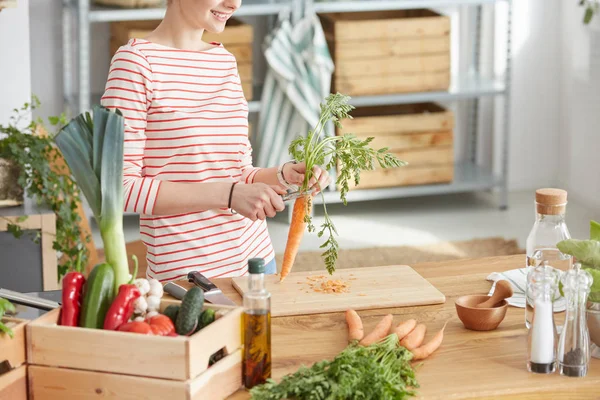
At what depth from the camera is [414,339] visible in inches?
67.8

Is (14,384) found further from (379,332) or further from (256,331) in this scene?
(379,332)

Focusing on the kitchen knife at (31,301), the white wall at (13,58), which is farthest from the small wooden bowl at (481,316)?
the white wall at (13,58)

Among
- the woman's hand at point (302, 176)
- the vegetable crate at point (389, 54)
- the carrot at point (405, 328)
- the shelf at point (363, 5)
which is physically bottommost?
the carrot at point (405, 328)

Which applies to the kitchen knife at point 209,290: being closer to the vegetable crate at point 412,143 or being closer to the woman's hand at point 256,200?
the woman's hand at point 256,200

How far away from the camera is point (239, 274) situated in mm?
2256

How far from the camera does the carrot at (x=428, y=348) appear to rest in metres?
1.69

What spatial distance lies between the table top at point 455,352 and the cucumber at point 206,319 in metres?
0.13

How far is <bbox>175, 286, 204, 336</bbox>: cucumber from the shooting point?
5.06ft

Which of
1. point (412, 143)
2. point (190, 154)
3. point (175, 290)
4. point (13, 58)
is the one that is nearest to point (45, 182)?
point (13, 58)

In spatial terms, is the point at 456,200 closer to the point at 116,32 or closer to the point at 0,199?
the point at 116,32

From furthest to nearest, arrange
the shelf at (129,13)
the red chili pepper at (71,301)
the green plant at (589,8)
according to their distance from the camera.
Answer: the green plant at (589,8), the shelf at (129,13), the red chili pepper at (71,301)

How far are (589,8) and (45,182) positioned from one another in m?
3.15

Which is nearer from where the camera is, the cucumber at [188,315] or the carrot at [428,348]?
Answer: the cucumber at [188,315]

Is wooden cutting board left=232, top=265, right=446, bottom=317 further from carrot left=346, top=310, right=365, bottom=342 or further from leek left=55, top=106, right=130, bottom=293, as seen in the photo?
leek left=55, top=106, right=130, bottom=293
